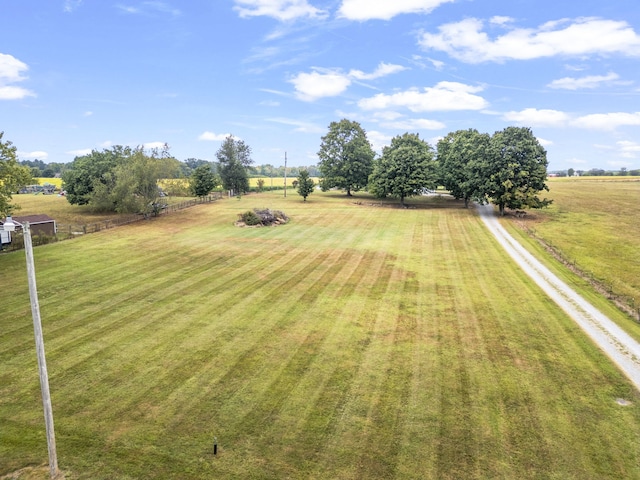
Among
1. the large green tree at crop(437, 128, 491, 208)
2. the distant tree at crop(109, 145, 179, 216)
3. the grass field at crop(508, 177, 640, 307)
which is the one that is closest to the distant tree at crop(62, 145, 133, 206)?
the distant tree at crop(109, 145, 179, 216)

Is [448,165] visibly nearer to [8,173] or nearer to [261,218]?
[261,218]

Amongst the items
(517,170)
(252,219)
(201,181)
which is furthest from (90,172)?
(517,170)

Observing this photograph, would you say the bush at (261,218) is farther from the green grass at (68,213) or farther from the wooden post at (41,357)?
the wooden post at (41,357)

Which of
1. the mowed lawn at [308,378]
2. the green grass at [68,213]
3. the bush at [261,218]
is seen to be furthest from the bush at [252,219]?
the green grass at [68,213]

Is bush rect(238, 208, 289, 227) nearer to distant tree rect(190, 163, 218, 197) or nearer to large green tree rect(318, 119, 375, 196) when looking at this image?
distant tree rect(190, 163, 218, 197)

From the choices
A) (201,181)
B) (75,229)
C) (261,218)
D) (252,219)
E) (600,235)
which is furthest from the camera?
(201,181)

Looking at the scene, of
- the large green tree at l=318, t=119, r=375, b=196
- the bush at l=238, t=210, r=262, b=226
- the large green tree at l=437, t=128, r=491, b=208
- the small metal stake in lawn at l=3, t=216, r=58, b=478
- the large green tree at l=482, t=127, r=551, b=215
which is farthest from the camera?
the large green tree at l=318, t=119, r=375, b=196

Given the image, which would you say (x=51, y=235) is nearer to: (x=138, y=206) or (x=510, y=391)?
(x=138, y=206)
